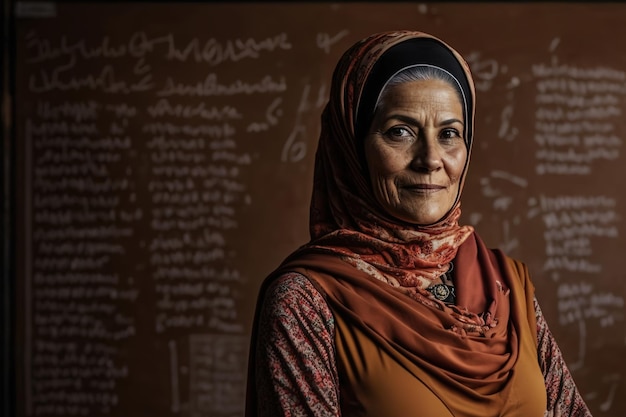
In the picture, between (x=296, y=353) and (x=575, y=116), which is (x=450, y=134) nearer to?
(x=296, y=353)

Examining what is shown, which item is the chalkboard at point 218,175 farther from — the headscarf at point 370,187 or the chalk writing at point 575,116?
the headscarf at point 370,187

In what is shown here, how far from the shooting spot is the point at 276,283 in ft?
4.21

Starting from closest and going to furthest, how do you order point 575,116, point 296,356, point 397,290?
point 296,356 → point 397,290 → point 575,116

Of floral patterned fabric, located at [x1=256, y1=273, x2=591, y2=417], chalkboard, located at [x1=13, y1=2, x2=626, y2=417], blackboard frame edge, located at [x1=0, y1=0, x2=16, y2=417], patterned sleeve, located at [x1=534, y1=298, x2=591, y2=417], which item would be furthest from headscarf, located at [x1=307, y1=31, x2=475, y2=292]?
blackboard frame edge, located at [x1=0, y1=0, x2=16, y2=417]

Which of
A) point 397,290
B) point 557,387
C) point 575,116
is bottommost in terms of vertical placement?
point 557,387

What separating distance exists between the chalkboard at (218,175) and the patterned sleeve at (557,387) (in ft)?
4.57

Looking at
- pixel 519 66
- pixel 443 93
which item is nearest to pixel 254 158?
pixel 519 66

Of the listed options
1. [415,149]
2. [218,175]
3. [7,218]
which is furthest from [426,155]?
[7,218]

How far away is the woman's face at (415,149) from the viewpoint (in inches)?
51.1

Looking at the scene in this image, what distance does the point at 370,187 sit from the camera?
4.43 ft

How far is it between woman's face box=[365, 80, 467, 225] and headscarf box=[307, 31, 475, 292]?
0.03m

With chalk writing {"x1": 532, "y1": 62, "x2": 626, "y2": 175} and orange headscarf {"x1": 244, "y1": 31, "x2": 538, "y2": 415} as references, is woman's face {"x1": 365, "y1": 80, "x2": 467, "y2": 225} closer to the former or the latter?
orange headscarf {"x1": 244, "y1": 31, "x2": 538, "y2": 415}

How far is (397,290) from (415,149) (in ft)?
0.78

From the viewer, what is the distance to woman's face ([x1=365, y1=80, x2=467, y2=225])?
4.26 feet
